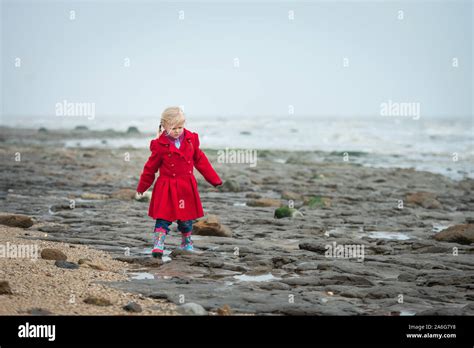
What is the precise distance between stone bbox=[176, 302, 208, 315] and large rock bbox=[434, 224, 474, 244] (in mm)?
5485

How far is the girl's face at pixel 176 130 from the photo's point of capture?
885 centimetres

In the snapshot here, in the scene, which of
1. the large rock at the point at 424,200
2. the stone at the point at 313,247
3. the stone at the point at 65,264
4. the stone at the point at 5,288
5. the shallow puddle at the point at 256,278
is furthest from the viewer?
the large rock at the point at 424,200

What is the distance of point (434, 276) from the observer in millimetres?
8078

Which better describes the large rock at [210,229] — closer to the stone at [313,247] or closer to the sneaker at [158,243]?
the stone at [313,247]

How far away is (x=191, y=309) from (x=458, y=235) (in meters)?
5.66

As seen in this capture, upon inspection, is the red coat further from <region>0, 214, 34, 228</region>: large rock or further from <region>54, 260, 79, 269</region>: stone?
<region>0, 214, 34, 228</region>: large rock

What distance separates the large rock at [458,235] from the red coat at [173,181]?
394 cm

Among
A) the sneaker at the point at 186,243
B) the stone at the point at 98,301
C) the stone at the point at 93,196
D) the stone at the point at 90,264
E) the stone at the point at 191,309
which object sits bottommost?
the stone at the point at 191,309

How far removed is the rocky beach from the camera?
6.66m

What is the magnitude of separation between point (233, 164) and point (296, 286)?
19.0 meters

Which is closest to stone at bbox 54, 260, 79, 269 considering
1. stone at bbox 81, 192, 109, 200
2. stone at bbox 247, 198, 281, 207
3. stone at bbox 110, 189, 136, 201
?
stone at bbox 110, 189, 136, 201

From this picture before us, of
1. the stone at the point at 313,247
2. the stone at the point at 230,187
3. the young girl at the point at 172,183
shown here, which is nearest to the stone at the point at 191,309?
the young girl at the point at 172,183

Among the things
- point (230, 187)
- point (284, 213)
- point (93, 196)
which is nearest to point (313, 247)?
point (284, 213)
